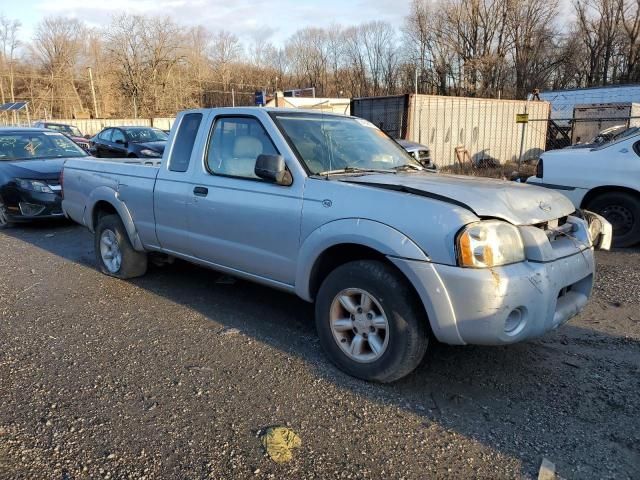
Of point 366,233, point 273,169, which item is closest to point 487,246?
point 366,233

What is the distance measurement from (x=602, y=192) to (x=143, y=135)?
1246cm

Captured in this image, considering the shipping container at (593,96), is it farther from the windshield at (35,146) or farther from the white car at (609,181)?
the windshield at (35,146)

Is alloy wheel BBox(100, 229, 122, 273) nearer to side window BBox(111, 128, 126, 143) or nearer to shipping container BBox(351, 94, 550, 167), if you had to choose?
side window BBox(111, 128, 126, 143)

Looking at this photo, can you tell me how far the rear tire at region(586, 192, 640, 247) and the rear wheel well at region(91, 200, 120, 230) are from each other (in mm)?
5979

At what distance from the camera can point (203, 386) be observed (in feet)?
11.3

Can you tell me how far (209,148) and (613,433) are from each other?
11.8 ft

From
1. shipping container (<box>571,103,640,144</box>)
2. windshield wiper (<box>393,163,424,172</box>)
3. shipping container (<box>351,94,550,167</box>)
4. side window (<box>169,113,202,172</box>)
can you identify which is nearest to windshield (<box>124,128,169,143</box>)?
shipping container (<box>351,94,550,167</box>)

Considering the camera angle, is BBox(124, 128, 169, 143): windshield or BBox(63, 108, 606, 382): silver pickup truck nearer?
BBox(63, 108, 606, 382): silver pickup truck

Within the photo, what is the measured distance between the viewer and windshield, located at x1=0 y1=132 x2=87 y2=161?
9266 mm

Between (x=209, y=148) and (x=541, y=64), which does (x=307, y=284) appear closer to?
(x=209, y=148)

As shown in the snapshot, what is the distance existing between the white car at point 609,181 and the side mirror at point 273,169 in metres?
4.85

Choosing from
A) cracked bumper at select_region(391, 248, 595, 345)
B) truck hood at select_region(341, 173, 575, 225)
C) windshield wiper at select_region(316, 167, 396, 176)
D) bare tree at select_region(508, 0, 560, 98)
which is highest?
bare tree at select_region(508, 0, 560, 98)

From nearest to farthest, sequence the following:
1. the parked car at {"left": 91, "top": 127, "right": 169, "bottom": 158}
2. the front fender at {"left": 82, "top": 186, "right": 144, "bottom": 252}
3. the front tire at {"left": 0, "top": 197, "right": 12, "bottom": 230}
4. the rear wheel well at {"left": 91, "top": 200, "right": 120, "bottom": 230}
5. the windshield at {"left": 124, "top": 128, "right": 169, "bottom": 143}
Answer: the front fender at {"left": 82, "top": 186, "right": 144, "bottom": 252}
the rear wheel well at {"left": 91, "top": 200, "right": 120, "bottom": 230}
the front tire at {"left": 0, "top": 197, "right": 12, "bottom": 230}
the parked car at {"left": 91, "top": 127, "right": 169, "bottom": 158}
the windshield at {"left": 124, "top": 128, "right": 169, "bottom": 143}

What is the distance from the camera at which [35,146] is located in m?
9.55
